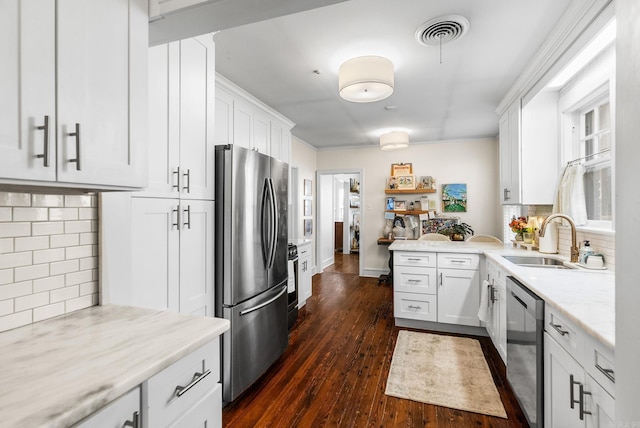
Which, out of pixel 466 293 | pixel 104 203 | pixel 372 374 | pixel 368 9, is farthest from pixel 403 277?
pixel 104 203

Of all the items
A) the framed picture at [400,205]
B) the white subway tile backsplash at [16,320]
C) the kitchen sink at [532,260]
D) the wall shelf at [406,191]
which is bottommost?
the kitchen sink at [532,260]

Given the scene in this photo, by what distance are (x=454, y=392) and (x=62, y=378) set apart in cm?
232

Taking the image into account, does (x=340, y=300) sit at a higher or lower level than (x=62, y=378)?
lower

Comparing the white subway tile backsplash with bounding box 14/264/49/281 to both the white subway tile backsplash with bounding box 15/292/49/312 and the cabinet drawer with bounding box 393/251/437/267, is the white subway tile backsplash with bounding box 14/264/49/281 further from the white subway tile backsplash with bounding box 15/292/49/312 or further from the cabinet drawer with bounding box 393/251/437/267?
the cabinet drawer with bounding box 393/251/437/267

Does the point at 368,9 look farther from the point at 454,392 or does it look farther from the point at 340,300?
the point at 340,300

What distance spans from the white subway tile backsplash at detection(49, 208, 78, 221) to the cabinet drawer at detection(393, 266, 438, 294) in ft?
9.55

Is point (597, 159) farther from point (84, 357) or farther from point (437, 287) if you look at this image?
point (84, 357)

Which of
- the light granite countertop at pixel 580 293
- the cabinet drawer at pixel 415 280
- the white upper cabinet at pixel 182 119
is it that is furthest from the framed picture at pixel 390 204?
the white upper cabinet at pixel 182 119

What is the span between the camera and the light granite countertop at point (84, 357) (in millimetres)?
648

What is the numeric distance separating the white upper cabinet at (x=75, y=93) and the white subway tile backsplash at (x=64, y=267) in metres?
0.40

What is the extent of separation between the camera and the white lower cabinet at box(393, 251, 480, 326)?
3.14 m

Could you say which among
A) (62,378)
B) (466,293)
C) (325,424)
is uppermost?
(62,378)

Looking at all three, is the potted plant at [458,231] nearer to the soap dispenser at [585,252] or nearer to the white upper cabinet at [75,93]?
the soap dispenser at [585,252]

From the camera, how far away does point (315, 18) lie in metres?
1.96
